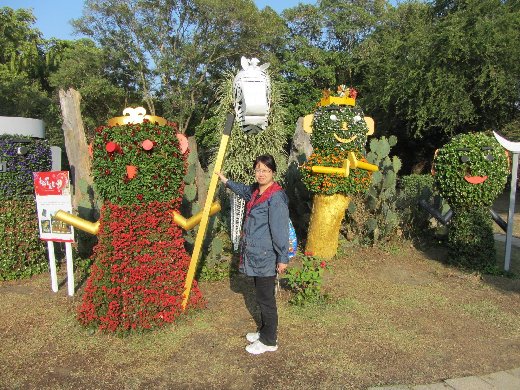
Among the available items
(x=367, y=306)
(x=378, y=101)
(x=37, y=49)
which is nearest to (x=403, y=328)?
(x=367, y=306)

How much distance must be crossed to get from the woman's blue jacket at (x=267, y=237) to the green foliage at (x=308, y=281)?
1123mm

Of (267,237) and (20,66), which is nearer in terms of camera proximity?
(267,237)

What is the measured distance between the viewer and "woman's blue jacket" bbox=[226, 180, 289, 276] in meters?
3.25

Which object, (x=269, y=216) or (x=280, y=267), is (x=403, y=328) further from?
(x=269, y=216)

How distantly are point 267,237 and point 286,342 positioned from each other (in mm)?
968

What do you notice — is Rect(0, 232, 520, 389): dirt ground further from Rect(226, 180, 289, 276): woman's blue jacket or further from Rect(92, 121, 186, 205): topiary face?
Rect(92, 121, 186, 205): topiary face

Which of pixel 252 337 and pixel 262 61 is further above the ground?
pixel 262 61

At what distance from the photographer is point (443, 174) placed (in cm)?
579

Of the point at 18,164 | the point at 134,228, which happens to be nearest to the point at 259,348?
the point at 134,228

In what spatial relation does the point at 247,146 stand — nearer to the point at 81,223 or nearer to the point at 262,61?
the point at 81,223

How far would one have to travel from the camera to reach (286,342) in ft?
11.9

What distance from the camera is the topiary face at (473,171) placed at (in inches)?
216

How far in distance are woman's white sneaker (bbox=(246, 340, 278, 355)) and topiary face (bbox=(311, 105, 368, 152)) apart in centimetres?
310

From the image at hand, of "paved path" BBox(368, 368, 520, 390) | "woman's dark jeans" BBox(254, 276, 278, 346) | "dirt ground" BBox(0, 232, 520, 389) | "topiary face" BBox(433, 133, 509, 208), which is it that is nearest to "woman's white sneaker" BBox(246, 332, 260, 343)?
"dirt ground" BBox(0, 232, 520, 389)
